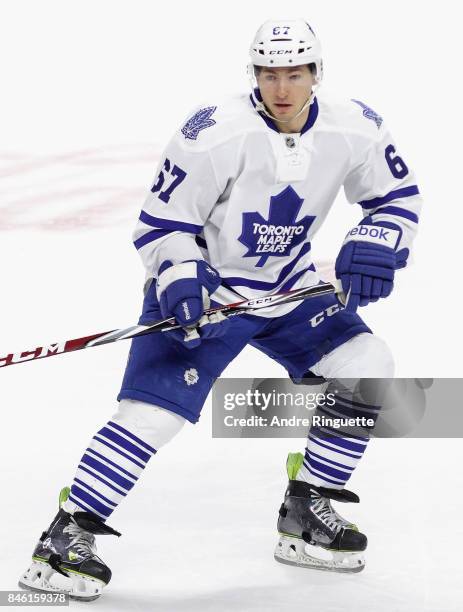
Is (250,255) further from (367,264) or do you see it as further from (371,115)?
(371,115)

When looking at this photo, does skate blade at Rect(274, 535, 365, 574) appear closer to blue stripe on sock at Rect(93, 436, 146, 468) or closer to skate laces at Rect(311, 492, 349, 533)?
skate laces at Rect(311, 492, 349, 533)

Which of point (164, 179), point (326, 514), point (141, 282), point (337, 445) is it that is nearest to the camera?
point (164, 179)

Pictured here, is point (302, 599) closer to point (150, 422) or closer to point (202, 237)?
point (150, 422)

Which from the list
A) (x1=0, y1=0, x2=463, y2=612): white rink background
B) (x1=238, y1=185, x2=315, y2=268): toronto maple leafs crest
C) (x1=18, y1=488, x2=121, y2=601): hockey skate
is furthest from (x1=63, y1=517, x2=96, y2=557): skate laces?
(x1=238, y1=185, x2=315, y2=268): toronto maple leafs crest

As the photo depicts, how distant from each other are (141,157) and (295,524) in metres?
2.57

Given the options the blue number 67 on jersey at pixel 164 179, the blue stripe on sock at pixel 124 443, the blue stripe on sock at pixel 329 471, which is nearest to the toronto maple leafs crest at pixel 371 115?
the blue number 67 on jersey at pixel 164 179

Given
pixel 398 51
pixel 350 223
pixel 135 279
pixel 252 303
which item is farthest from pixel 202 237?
pixel 398 51

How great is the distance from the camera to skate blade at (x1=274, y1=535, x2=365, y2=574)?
10.0ft

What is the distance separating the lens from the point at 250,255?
Result: 9.70 feet

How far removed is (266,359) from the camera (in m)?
4.03

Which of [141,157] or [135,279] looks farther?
[141,157]

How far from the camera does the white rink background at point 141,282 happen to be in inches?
119

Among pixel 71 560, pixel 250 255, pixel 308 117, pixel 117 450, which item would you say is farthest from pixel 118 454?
pixel 308 117

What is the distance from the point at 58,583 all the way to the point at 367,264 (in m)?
0.99
